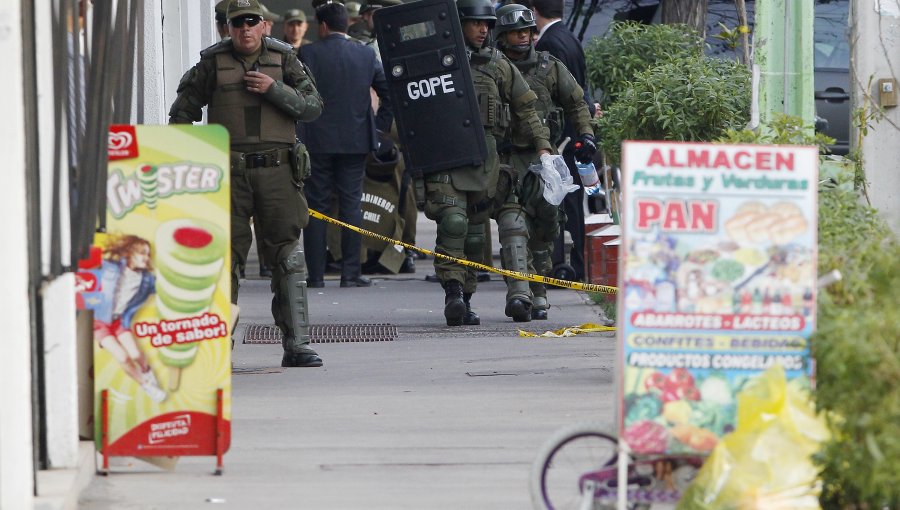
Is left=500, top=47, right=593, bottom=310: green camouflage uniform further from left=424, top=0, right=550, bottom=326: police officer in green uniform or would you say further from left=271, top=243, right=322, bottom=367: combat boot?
left=271, top=243, right=322, bottom=367: combat boot

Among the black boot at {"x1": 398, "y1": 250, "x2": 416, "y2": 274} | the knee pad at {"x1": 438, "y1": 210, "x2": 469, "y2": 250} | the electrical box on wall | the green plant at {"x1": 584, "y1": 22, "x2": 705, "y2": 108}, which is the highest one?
the green plant at {"x1": 584, "y1": 22, "x2": 705, "y2": 108}

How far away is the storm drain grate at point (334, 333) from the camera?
1116 centimetres

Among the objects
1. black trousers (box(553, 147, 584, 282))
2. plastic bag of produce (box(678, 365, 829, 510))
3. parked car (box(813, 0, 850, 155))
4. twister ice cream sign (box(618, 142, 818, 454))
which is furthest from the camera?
parked car (box(813, 0, 850, 155))

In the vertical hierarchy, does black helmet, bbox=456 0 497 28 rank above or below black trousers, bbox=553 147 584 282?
above

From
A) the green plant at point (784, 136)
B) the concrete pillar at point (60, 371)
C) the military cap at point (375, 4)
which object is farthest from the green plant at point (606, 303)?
the concrete pillar at point (60, 371)

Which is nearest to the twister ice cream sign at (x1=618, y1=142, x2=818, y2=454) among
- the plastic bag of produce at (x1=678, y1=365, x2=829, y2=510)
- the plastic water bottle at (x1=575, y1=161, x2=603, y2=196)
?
the plastic bag of produce at (x1=678, y1=365, x2=829, y2=510)

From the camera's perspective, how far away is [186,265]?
649 cm

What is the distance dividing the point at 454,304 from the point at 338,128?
2.60 metres

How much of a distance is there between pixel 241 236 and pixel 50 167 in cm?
335

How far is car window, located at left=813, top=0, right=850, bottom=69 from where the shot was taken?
1973 cm

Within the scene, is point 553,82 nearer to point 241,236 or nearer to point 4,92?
point 241,236

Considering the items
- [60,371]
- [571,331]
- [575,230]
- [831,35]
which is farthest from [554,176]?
[831,35]

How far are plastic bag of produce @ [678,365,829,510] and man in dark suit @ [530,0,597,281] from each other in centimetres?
783

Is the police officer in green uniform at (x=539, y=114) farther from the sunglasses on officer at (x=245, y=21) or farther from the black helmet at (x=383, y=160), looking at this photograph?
the sunglasses on officer at (x=245, y=21)
